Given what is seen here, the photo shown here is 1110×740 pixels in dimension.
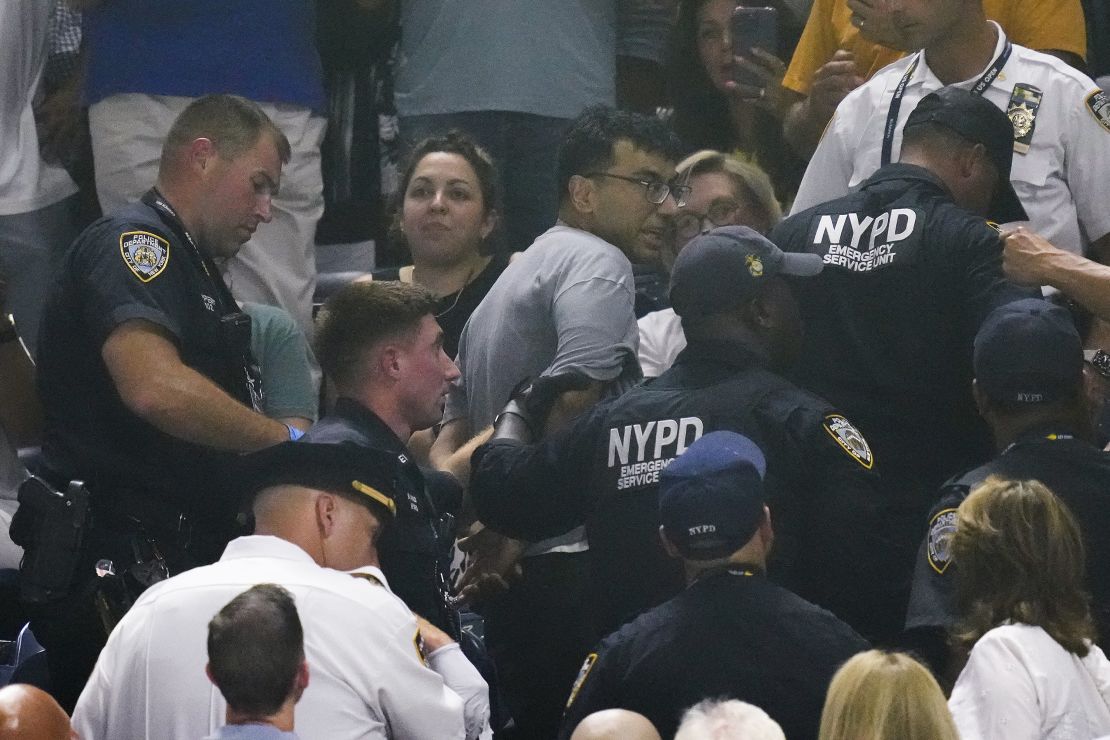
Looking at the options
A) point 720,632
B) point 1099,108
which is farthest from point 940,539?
point 1099,108

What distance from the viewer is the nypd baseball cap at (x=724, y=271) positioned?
4746 millimetres

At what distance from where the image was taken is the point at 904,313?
5004 mm

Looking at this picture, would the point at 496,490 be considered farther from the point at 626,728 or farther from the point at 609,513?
the point at 626,728

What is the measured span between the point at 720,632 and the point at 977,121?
1.81 meters

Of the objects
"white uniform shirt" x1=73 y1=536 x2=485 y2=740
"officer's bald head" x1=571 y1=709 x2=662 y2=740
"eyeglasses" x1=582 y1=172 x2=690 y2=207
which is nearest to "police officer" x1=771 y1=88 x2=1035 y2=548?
"eyeglasses" x1=582 y1=172 x2=690 y2=207

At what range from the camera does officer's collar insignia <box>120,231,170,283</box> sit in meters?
5.08

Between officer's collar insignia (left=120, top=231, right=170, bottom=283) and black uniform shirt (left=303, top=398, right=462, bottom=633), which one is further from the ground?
officer's collar insignia (left=120, top=231, right=170, bottom=283)

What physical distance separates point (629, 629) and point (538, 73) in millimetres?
3137

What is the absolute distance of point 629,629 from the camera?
13.7 feet

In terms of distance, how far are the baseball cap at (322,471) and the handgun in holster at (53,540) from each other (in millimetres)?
730

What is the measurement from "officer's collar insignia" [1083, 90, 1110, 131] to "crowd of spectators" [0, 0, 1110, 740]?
0.01 metres

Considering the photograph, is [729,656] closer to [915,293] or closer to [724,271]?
[724,271]

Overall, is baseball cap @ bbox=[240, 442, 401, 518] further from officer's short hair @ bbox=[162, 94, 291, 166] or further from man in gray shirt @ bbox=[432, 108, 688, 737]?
officer's short hair @ bbox=[162, 94, 291, 166]

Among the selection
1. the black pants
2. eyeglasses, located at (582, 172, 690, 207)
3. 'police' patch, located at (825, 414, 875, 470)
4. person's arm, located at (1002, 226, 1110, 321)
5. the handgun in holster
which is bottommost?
the black pants
